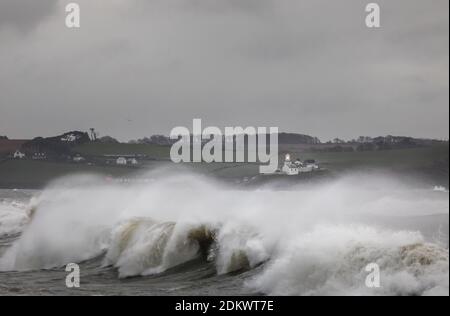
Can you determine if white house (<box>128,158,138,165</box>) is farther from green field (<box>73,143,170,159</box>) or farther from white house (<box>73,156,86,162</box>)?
white house (<box>73,156,86,162</box>)

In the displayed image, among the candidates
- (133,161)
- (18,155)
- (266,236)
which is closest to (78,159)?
(18,155)

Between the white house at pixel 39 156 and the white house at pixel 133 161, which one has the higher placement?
the white house at pixel 39 156

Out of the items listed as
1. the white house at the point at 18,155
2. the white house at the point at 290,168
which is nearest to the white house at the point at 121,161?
the white house at the point at 18,155

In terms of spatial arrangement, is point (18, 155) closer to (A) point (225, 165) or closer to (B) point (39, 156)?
(B) point (39, 156)

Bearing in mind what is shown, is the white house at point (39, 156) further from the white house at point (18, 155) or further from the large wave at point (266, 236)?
the large wave at point (266, 236)

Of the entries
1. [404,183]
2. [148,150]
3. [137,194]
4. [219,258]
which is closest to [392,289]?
[219,258]

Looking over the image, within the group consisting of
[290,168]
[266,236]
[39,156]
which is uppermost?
[290,168]

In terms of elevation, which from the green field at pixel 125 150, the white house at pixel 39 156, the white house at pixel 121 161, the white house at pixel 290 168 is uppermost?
the white house at pixel 290 168

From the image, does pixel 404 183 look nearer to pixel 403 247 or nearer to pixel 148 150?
pixel 403 247

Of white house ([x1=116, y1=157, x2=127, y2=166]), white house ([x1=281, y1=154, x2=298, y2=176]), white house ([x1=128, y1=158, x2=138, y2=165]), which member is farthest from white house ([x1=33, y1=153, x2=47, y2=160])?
white house ([x1=281, y1=154, x2=298, y2=176])
